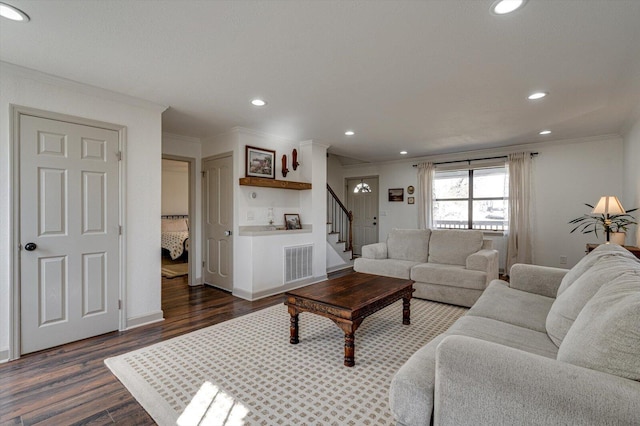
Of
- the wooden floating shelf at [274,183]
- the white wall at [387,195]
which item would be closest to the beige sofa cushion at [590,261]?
the wooden floating shelf at [274,183]

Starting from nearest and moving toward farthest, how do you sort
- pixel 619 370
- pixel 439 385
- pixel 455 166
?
pixel 619 370 < pixel 439 385 < pixel 455 166

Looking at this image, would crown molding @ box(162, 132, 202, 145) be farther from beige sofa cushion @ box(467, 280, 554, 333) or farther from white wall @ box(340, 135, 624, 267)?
white wall @ box(340, 135, 624, 267)

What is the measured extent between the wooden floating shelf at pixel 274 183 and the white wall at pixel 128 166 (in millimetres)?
1199

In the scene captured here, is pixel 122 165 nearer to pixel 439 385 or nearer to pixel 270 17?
pixel 270 17

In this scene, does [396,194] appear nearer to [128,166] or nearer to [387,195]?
[387,195]

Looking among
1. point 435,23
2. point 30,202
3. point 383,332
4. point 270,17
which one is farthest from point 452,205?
point 30,202

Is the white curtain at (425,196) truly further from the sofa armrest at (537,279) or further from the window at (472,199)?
the sofa armrest at (537,279)

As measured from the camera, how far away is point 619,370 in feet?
3.35

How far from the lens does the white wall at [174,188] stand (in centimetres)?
839

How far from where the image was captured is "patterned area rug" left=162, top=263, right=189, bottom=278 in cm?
569

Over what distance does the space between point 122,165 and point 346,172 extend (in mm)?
5765

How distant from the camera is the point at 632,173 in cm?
408

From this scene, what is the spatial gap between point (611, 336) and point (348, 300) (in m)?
1.71

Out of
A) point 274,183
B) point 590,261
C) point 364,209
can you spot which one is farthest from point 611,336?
point 364,209
